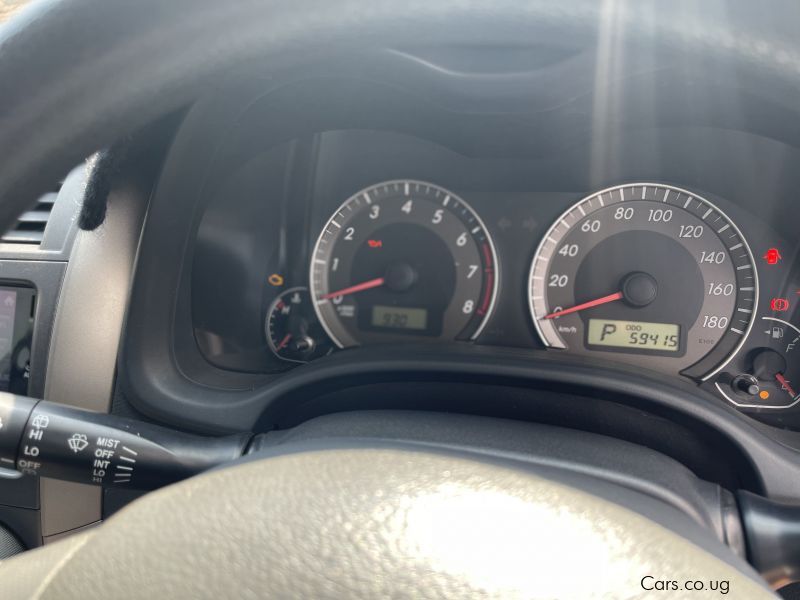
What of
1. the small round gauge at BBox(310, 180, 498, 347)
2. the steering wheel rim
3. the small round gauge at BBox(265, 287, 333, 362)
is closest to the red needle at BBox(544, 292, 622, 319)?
the small round gauge at BBox(310, 180, 498, 347)

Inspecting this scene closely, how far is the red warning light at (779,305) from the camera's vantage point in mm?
1729

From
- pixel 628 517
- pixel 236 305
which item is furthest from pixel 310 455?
pixel 236 305

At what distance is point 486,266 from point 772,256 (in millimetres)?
720

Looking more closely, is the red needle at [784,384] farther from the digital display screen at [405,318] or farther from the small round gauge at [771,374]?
the digital display screen at [405,318]

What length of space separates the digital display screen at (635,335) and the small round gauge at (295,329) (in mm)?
731

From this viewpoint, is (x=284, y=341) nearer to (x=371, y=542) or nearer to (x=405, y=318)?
(x=405, y=318)

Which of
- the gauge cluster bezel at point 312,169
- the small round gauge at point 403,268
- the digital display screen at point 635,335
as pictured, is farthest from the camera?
the small round gauge at point 403,268

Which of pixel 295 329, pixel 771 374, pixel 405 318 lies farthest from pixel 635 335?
pixel 295 329

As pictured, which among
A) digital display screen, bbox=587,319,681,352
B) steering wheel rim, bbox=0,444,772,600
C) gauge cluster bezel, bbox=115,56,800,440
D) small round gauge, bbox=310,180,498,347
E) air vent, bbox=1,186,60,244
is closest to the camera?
steering wheel rim, bbox=0,444,772,600

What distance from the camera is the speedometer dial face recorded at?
68.6 inches

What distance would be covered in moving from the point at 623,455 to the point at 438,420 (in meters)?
0.34

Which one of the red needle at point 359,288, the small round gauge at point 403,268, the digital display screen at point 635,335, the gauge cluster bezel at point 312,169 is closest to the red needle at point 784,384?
the digital display screen at point 635,335

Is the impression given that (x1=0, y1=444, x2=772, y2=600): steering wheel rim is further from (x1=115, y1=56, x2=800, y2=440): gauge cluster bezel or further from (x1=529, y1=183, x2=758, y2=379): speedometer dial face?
(x1=529, y1=183, x2=758, y2=379): speedometer dial face

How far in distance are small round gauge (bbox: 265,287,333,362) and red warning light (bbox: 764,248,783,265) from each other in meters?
1.17
